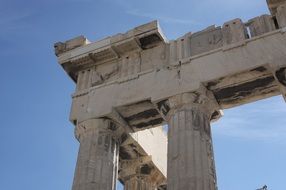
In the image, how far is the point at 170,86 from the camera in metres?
14.9

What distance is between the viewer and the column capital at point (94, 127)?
613 inches

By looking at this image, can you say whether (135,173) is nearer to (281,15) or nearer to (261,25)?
(261,25)

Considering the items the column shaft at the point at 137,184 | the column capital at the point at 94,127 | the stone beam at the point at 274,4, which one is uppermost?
the stone beam at the point at 274,4

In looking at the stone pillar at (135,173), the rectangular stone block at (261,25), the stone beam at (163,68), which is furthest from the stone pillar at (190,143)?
the stone pillar at (135,173)

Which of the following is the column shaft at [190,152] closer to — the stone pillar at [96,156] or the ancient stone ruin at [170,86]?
the ancient stone ruin at [170,86]

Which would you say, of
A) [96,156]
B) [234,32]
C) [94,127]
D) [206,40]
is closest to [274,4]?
[234,32]

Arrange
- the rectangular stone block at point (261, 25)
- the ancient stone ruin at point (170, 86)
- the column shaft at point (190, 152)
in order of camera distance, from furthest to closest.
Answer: the rectangular stone block at point (261, 25), the ancient stone ruin at point (170, 86), the column shaft at point (190, 152)

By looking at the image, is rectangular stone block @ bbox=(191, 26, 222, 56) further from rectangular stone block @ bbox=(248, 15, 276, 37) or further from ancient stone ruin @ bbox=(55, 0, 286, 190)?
rectangular stone block @ bbox=(248, 15, 276, 37)

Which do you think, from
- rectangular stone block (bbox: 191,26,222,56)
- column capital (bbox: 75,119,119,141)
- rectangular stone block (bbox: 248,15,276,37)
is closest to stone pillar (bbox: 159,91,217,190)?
rectangular stone block (bbox: 191,26,222,56)

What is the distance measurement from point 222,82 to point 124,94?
3344 millimetres

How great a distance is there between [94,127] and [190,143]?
12.3ft

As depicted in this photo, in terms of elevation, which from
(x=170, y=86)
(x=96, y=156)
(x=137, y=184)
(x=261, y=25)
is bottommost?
(x=96, y=156)

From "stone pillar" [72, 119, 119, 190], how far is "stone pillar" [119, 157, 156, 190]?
246 centimetres

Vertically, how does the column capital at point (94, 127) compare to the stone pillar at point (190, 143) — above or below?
above
